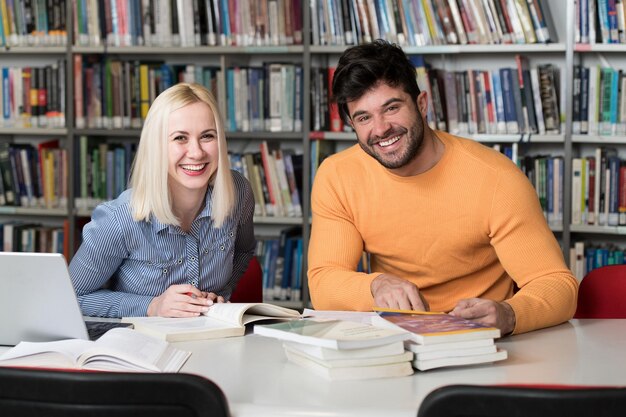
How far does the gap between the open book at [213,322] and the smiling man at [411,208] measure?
0.27 m

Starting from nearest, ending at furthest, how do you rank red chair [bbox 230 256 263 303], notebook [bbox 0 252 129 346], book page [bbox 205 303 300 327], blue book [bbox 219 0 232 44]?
notebook [bbox 0 252 129 346], book page [bbox 205 303 300 327], red chair [bbox 230 256 263 303], blue book [bbox 219 0 232 44]

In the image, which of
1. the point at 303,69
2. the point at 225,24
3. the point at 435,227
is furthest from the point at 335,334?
the point at 225,24

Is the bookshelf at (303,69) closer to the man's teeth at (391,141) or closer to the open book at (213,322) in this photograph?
the man's teeth at (391,141)

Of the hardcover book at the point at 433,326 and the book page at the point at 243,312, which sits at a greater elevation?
the hardcover book at the point at 433,326

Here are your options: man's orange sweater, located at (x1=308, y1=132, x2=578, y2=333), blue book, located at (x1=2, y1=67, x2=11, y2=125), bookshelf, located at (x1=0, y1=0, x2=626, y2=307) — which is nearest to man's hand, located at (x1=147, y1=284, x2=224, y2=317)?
man's orange sweater, located at (x1=308, y1=132, x2=578, y2=333)

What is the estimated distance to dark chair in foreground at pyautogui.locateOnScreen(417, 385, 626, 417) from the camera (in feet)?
3.61

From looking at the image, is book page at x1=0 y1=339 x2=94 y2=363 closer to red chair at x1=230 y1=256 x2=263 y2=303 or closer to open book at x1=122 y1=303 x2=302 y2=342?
open book at x1=122 y1=303 x2=302 y2=342

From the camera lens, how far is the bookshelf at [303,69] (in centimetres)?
366

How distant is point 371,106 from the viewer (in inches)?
86.0

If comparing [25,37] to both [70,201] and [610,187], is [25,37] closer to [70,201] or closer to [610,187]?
[70,201]

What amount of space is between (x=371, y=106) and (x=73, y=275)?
878mm

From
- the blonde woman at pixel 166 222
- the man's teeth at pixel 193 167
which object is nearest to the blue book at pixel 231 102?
the blonde woman at pixel 166 222

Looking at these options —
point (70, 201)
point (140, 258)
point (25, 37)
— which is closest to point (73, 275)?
point (140, 258)

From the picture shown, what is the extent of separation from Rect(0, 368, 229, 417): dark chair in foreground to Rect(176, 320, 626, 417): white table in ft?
0.49
